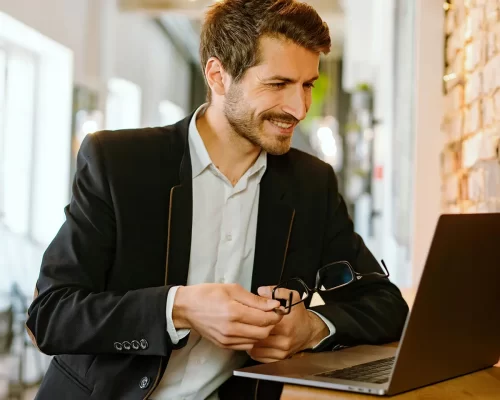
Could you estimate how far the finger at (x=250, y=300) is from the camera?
1245 mm

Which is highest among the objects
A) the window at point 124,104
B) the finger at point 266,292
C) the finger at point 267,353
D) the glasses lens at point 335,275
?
the window at point 124,104

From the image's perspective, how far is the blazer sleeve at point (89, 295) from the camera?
1.35m

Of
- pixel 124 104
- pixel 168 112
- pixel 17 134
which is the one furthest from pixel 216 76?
pixel 168 112

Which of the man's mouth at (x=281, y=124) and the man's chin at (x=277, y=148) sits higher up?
the man's mouth at (x=281, y=124)

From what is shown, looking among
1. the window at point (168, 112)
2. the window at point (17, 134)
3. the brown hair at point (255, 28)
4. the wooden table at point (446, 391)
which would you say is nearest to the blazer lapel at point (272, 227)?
the brown hair at point (255, 28)

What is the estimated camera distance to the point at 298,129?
23.7ft

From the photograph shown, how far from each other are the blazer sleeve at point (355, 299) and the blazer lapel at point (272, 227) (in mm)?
125

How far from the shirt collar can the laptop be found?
0.54 metres

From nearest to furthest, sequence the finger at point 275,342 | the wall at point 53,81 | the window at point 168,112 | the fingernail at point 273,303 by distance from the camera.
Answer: the fingernail at point 273,303 → the finger at point 275,342 → the wall at point 53,81 → the window at point 168,112

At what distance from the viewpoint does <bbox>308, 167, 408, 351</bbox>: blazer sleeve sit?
153 cm

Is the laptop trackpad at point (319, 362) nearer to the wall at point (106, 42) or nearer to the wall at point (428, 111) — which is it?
the wall at point (428, 111)

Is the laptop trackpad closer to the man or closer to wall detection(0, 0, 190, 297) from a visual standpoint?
the man

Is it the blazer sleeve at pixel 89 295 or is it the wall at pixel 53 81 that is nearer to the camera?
the blazer sleeve at pixel 89 295

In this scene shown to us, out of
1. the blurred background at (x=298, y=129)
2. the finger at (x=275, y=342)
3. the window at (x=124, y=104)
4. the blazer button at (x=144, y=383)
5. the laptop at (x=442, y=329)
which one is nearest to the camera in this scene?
the laptop at (x=442, y=329)
